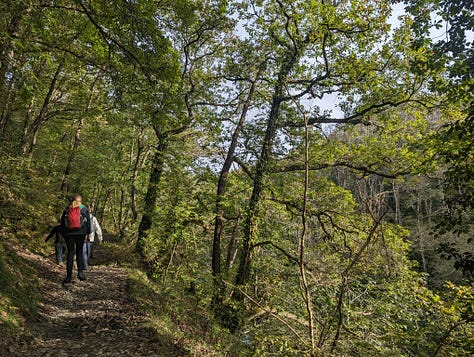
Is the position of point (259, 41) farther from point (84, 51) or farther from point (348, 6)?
point (84, 51)

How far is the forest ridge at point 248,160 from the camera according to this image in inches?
239

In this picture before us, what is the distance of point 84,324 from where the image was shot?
19.5 ft

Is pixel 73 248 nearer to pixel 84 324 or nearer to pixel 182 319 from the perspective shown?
pixel 84 324

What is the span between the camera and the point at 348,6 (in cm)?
1087

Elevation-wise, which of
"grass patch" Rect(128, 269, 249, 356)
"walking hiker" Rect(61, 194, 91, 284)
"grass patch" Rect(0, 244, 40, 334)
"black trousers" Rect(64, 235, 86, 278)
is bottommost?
"grass patch" Rect(128, 269, 249, 356)

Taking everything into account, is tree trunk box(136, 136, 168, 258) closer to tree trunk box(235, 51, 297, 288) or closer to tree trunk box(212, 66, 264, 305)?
tree trunk box(212, 66, 264, 305)

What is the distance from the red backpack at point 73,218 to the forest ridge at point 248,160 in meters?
1.37

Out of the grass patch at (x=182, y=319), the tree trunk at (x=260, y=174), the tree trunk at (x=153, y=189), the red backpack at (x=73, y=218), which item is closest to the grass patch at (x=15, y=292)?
the red backpack at (x=73, y=218)

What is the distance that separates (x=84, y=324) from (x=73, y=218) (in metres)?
2.18

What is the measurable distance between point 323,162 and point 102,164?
12847 mm

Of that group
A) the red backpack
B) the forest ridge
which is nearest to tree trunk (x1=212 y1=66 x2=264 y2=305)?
the forest ridge

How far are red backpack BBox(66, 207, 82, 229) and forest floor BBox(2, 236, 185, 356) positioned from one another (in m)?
1.60

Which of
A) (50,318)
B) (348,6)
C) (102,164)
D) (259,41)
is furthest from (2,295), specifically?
(102,164)

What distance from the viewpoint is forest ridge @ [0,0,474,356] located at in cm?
606
